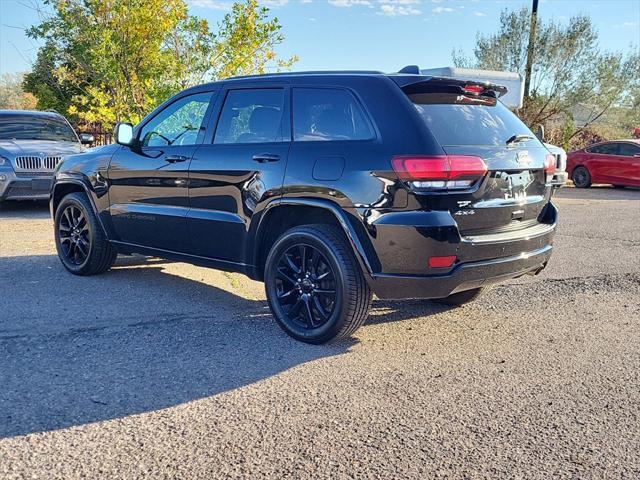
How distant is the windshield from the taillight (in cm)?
942

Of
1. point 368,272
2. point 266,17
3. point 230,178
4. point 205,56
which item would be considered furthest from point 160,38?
point 368,272

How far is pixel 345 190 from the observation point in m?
4.20

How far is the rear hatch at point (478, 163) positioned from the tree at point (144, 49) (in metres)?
10.8

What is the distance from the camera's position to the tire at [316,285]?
168 inches

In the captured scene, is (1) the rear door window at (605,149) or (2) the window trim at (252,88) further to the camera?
(1) the rear door window at (605,149)

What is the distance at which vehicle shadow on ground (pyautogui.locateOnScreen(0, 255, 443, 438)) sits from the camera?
3523 millimetres

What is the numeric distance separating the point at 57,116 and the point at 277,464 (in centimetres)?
1139

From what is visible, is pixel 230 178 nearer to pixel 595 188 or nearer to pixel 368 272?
pixel 368 272

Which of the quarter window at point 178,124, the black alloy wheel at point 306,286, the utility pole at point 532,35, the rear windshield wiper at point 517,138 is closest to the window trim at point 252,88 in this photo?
the quarter window at point 178,124

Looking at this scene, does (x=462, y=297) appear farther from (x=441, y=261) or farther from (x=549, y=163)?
(x=441, y=261)

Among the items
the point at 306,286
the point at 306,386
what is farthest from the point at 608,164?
the point at 306,386

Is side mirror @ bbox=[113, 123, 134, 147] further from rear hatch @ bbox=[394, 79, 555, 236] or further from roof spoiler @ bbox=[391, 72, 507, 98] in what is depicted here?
rear hatch @ bbox=[394, 79, 555, 236]

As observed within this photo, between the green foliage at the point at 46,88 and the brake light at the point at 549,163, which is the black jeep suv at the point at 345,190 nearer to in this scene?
the brake light at the point at 549,163

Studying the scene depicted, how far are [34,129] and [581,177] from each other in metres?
14.5
